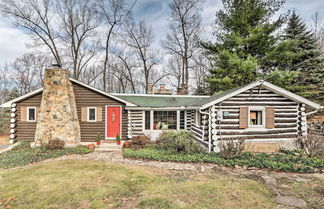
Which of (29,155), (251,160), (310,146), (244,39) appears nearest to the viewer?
(251,160)

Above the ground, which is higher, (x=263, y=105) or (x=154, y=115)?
(x=263, y=105)

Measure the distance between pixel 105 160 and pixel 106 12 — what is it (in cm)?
2044

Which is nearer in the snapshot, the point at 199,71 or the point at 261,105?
the point at 261,105

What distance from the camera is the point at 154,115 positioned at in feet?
37.8

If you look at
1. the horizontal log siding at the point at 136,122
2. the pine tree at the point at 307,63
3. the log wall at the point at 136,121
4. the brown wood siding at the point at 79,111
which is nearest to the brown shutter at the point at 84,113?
the brown wood siding at the point at 79,111

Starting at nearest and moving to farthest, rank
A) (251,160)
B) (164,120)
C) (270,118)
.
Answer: (251,160) → (270,118) → (164,120)

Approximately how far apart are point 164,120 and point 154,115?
878 millimetres

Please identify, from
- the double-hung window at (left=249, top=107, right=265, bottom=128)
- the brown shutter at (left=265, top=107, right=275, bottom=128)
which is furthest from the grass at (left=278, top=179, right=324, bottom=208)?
the double-hung window at (left=249, top=107, right=265, bottom=128)

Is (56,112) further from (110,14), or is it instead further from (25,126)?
(110,14)

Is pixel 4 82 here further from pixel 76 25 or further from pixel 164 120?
pixel 164 120

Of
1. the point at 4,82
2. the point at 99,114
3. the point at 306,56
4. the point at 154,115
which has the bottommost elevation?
the point at 154,115

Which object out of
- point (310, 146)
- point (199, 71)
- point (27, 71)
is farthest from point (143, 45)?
point (310, 146)

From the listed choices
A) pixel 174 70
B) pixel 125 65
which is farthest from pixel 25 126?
pixel 174 70

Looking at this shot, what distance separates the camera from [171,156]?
704 cm
